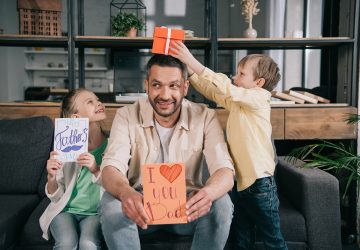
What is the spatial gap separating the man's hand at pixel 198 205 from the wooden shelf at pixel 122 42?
1.36 meters

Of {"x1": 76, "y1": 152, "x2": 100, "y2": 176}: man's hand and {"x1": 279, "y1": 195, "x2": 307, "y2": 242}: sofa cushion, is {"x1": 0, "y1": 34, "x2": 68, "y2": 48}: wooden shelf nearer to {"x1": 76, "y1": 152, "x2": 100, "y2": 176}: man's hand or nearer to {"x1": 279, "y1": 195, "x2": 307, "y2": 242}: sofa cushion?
{"x1": 76, "y1": 152, "x2": 100, "y2": 176}: man's hand

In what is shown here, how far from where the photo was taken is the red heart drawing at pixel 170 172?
1.30 metres

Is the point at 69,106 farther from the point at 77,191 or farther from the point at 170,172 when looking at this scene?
the point at 170,172

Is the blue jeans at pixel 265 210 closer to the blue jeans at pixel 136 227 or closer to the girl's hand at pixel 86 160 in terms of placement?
the blue jeans at pixel 136 227

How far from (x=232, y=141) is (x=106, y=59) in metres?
4.98

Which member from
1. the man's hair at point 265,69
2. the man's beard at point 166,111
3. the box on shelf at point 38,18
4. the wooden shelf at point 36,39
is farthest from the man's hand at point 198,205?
the box on shelf at point 38,18

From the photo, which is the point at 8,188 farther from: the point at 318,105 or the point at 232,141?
the point at 318,105

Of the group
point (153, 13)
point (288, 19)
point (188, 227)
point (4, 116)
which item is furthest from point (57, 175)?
point (153, 13)

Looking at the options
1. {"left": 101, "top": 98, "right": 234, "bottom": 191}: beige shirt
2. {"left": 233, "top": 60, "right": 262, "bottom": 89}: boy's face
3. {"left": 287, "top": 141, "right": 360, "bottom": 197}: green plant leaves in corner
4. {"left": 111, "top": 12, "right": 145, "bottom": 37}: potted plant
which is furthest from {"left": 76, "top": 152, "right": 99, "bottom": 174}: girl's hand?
{"left": 111, "top": 12, "right": 145, "bottom": 37}: potted plant

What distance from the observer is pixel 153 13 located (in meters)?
4.33

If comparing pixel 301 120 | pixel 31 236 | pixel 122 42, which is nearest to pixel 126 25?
pixel 122 42

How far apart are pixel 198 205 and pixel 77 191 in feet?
2.00

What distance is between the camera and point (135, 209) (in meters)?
1.30

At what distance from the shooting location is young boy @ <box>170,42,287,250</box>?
61.2 inches
